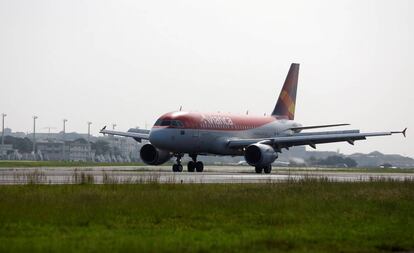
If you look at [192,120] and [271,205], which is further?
[192,120]

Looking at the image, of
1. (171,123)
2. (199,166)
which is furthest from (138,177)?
(199,166)

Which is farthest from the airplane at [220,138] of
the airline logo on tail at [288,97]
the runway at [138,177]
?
the runway at [138,177]

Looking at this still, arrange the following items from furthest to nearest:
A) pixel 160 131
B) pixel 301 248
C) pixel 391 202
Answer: pixel 160 131, pixel 391 202, pixel 301 248

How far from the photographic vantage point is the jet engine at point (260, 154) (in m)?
55.6

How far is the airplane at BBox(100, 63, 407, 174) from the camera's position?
55.8m

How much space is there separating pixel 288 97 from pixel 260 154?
54.2 ft

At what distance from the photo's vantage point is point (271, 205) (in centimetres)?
2522

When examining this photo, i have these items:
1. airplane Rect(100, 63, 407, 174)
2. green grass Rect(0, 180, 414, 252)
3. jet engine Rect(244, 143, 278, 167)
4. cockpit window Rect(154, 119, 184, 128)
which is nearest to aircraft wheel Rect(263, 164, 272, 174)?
airplane Rect(100, 63, 407, 174)

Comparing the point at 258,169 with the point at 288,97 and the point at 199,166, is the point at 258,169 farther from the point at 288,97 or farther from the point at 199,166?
Answer: the point at 288,97

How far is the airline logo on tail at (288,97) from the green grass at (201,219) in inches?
1515

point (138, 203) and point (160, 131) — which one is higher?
point (160, 131)

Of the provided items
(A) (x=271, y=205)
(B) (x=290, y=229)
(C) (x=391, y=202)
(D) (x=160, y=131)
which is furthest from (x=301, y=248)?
(D) (x=160, y=131)

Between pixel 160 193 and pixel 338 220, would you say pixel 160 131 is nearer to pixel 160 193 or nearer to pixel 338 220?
pixel 160 193

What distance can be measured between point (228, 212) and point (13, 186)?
433 inches
